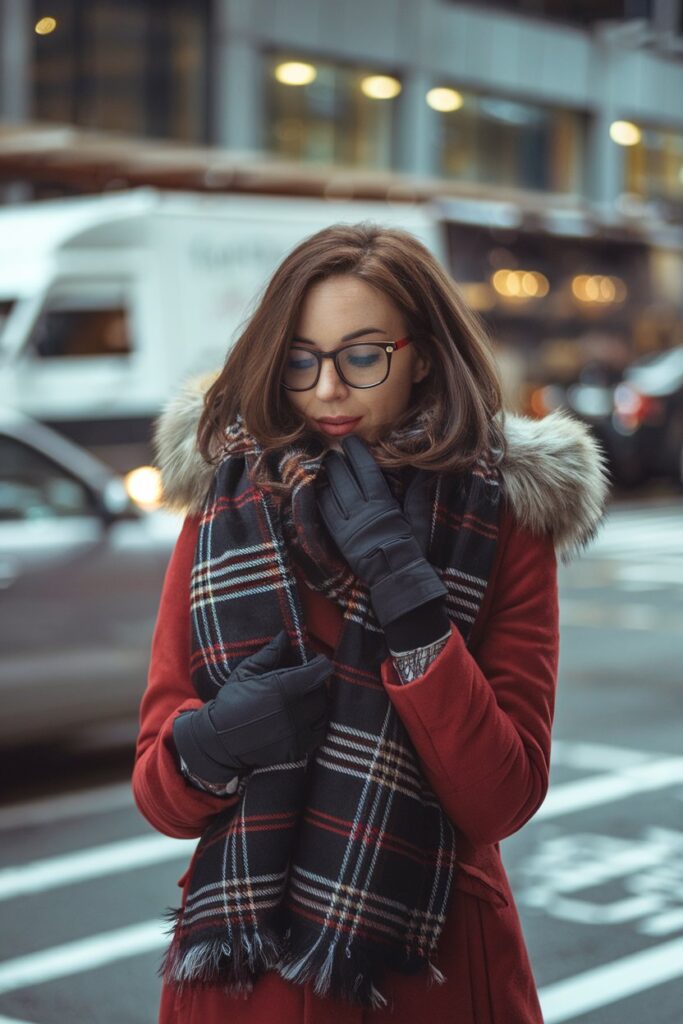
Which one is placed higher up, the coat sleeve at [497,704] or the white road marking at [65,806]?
the coat sleeve at [497,704]

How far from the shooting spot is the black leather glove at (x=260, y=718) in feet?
7.62

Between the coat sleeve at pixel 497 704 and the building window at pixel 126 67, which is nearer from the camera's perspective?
the coat sleeve at pixel 497 704

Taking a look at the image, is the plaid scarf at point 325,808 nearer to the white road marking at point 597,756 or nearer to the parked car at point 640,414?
the white road marking at point 597,756

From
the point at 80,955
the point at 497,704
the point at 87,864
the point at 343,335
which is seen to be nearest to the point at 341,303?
the point at 343,335

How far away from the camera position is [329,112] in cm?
2891

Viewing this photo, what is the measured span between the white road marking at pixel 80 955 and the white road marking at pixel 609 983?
1206 mm

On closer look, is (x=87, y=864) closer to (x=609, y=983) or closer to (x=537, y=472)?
(x=609, y=983)

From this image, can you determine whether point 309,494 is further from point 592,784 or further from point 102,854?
point 592,784

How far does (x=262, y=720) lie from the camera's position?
91.4 inches

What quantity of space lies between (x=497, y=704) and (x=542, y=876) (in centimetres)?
374

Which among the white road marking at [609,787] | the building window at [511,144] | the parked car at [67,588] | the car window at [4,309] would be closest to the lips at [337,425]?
the white road marking at [609,787]

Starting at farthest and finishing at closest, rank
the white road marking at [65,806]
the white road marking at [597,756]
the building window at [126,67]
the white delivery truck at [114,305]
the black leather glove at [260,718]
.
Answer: the building window at [126,67] < the white delivery truck at [114,305] < the white road marking at [597,756] < the white road marking at [65,806] < the black leather glove at [260,718]

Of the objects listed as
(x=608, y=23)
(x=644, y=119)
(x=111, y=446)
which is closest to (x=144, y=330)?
(x=111, y=446)

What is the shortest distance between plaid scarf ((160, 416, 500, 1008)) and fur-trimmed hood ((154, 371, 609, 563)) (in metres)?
0.09
